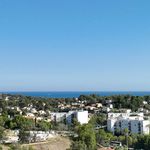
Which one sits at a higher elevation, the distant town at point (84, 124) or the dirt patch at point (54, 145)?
the distant town at point (84, 124)

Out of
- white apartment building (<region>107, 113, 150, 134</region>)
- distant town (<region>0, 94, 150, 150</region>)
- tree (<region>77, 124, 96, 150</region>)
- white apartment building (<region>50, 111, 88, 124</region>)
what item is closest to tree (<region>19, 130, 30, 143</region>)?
distant town (<region>0, 94, 150, 150</region>)

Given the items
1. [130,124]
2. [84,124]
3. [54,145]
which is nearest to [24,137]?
[54,145]

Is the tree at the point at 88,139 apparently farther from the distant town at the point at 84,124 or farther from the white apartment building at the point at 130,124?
the white apartment building at the point at 130,124

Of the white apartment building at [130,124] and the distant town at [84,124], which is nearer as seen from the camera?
the distant town at [84,124]

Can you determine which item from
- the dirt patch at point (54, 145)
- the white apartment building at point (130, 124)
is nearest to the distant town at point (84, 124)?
the white apartment building at point (130, 124)

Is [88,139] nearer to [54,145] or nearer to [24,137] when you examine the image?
[54,145]

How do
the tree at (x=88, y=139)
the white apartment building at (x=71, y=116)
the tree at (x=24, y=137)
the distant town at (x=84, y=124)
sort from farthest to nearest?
the white apartment building at (x=71, y=116) < the distant town at (x=84, y=124) < the tree at (x=24, y=137) < the tree at (x=88, y=139)

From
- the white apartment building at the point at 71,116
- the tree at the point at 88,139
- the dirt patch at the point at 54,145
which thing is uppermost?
the white apartment building at the point at 71,116

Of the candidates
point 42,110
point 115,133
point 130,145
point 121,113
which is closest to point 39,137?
point 130,145
